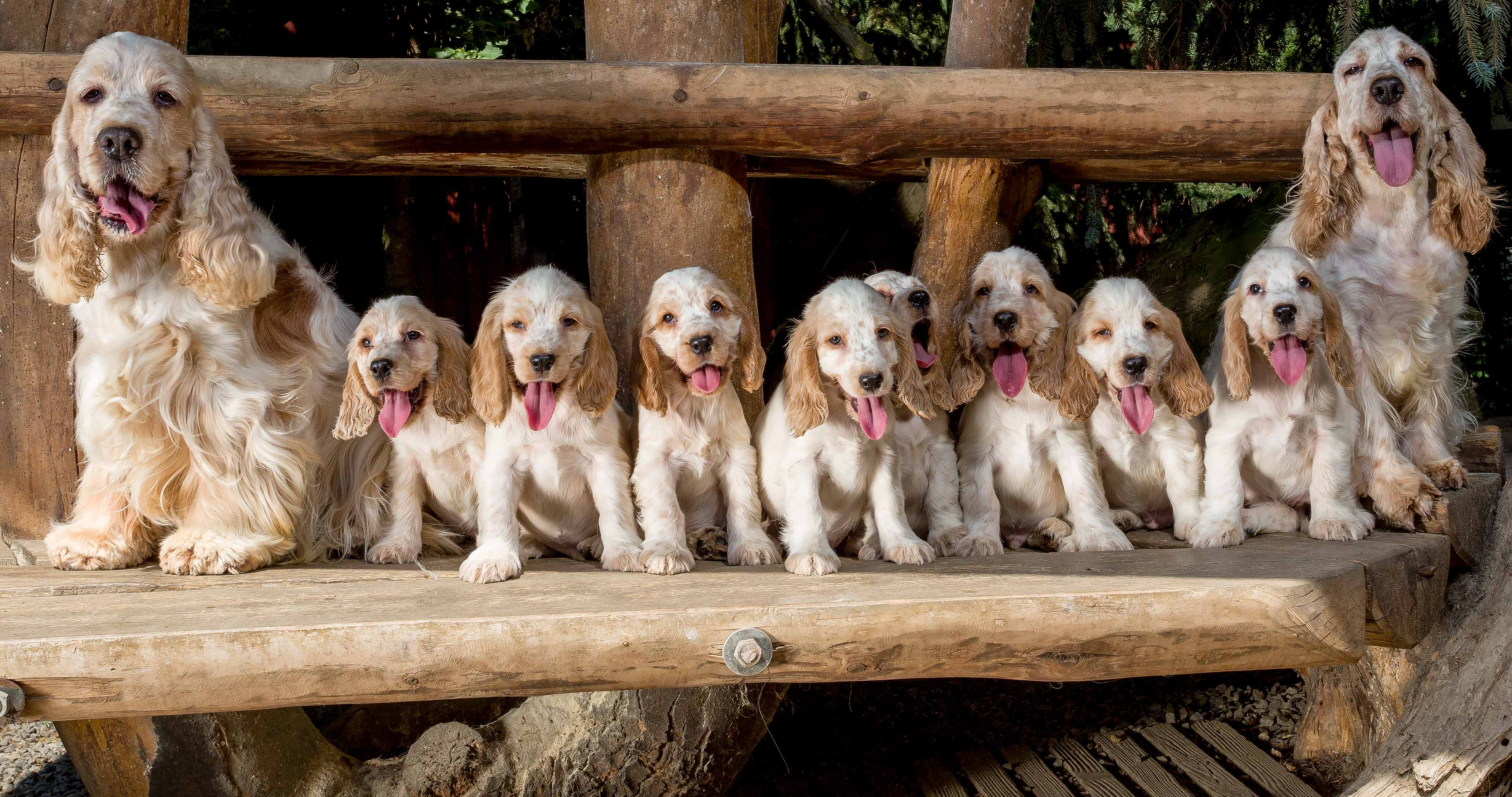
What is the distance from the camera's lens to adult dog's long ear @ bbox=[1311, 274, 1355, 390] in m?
4.21

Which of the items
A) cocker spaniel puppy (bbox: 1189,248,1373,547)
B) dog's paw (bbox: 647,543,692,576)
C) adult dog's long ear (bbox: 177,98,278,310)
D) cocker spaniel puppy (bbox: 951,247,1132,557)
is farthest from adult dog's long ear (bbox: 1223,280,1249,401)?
adult dog's long ear (bbox: 177,98,278,310)

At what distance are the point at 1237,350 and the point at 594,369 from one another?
235 cm

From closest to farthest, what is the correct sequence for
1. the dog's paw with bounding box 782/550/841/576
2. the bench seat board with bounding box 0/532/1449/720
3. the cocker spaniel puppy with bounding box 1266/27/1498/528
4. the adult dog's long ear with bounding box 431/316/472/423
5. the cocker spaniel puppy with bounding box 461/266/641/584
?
the bench seat board with bounding box 0/532/1449/720 → the dog's paw with bounding box 782/550/841/576 → the cocker spaniel puppy with bounding box 461/266/641/584 → the adult dog's long ear with bounding box 431/316/472/423 → the cocker spaniel puppy with bounding box 1266/27/1498/528

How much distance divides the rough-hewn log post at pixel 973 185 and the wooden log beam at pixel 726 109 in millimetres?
379

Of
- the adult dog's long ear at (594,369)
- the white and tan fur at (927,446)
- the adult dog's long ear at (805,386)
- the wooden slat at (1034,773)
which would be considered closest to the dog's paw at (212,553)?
the adult dog's long ear at (594,369)

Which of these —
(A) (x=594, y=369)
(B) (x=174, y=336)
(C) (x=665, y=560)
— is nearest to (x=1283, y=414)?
(C) (x=665, y=560)

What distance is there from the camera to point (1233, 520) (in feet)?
13.9

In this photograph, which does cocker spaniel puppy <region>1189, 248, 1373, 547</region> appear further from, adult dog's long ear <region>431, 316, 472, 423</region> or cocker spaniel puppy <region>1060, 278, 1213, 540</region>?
adult dog's long ear <region>431, 316, 472, 423</region>

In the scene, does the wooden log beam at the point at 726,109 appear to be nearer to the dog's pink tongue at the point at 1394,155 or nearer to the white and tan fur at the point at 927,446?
the dog's pink tongue at the point at 1394,155

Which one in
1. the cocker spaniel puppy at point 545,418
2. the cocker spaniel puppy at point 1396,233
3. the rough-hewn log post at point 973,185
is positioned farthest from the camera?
the rough-hewn log post at point 973,185

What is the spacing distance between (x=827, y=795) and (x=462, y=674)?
12.1 ft

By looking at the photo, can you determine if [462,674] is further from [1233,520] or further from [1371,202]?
[1371,202]

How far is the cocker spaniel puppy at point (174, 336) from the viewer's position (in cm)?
370

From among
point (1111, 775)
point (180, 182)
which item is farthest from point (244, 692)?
point (1111, 775)
